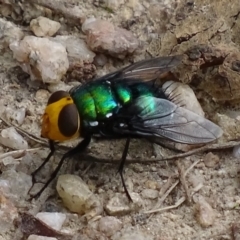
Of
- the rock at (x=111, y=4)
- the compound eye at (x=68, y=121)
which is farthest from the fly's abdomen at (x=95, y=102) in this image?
the rock at (x=111, y=4)

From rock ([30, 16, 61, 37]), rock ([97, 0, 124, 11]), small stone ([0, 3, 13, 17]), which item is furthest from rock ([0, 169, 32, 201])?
rock ([97, 0, 124, 11])

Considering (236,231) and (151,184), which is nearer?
(236,231)

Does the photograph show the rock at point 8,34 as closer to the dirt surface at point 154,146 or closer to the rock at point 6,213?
the dirt surface at point 154,146

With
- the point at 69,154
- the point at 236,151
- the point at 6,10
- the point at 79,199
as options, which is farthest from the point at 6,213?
the point at 6,10

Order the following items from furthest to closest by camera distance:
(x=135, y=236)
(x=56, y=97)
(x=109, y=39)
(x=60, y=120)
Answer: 1. (x=109, y=39)
2. (x=56, y=97)
3. (x=60, y=120)
4. (x=135, y=236)

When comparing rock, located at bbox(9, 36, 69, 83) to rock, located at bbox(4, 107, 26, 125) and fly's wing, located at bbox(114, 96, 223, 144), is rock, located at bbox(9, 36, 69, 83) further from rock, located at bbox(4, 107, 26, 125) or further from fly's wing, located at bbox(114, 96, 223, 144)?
fly's wing, located at bbox(114, 96, 223, 144)

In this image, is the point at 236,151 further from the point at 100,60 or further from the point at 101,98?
the point at 100,60

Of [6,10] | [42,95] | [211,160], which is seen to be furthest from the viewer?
[6,10]
